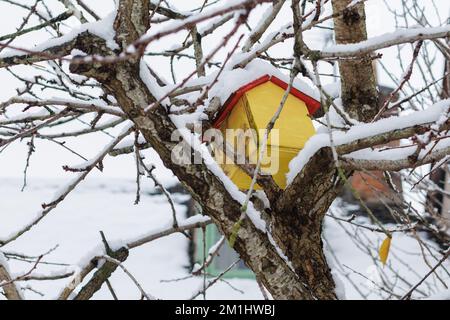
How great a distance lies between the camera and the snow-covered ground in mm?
5852

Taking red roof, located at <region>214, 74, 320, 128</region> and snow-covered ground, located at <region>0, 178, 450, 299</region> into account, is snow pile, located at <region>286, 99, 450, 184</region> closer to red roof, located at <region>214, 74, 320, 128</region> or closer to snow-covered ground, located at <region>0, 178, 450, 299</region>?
red roof, located at <region>214, 74, 320, 128</region>

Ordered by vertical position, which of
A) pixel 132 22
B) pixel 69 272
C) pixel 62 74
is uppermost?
pixel 62 74

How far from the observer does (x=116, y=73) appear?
85.8 inches

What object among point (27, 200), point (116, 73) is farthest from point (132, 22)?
point (27, 200)

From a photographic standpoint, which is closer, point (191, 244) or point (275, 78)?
point (275, 78)

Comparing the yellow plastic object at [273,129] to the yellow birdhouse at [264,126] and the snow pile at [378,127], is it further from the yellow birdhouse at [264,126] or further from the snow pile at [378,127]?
the snow pile at [378,127]

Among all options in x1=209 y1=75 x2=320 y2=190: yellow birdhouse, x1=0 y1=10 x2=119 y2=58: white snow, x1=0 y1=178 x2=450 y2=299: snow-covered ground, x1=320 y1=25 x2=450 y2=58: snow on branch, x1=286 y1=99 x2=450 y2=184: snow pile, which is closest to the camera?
x1=320 y1=25 x2=450 y2=58: snow on branch

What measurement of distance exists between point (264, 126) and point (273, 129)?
10 centimetres

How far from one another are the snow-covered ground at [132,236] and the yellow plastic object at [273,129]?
2970mm

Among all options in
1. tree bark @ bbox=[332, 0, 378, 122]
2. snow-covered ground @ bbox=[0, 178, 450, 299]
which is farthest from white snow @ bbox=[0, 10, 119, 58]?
snow-covered ground @ bbox=[0, 178, 450, 299]

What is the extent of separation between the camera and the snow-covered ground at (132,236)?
585cm

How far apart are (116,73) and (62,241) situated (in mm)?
4910

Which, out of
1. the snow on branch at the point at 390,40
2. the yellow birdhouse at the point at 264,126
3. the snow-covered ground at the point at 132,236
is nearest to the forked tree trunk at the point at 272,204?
the yellow birdhouse at the point at 264,126
